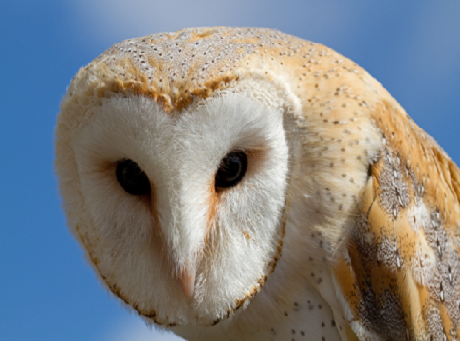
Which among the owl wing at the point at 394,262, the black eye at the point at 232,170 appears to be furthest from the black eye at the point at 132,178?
the owl wing at the point at 394,262

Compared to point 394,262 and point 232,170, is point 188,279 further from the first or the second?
point 394,262

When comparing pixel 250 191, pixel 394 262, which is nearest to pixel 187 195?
pixel 250 191

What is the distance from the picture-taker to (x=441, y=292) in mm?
Answer: 1684

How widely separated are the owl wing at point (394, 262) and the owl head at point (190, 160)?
0.16 meters

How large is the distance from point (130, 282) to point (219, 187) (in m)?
0.50

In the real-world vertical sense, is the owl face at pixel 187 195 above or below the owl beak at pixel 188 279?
above

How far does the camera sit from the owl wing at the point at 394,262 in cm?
153

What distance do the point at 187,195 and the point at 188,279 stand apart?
285mm

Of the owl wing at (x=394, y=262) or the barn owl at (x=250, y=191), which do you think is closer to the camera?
the barn owl at (x=250, y=191)

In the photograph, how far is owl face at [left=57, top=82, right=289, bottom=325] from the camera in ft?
4.46

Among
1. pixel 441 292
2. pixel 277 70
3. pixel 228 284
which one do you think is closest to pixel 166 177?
pixel 228 284

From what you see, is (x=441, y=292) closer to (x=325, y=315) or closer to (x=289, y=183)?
(x=325, y=315)

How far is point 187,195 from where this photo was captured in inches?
52.9

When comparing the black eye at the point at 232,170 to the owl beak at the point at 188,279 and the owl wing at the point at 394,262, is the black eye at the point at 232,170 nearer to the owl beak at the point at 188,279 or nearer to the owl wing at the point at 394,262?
the owl beak at the point at 188,279
